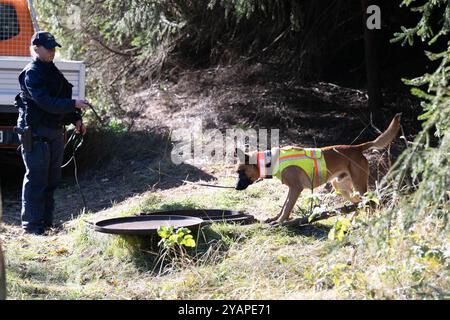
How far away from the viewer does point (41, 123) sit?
8242 millimetres

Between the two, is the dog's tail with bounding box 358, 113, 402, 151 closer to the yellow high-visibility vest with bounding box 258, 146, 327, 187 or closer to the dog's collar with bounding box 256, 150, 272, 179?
the yellow high-visibility vest with bounding box 258, 146, 327, 187

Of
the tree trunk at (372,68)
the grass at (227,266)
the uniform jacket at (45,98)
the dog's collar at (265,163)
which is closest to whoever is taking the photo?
the grass at (227,266)

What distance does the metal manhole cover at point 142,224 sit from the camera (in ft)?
21.8

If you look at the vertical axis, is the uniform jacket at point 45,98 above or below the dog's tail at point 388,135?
above

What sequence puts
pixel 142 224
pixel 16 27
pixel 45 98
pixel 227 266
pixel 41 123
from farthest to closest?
pixel 16 27 < pixel 41 123 < pixel 45 98 < pixel 142 224 < pixel 227 266

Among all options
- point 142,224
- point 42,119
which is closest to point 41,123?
point 42,119

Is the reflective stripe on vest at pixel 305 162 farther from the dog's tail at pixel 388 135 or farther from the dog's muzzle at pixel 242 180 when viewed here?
the dog's tail at pixel 388 135

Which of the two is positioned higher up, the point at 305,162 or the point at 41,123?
the point at 41,123

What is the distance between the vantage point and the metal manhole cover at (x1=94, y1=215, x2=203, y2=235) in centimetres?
663

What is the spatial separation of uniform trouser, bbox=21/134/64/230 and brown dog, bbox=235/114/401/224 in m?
2.16

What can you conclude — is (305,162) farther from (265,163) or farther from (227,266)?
(227,266)

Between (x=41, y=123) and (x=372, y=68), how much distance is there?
4.70 meters

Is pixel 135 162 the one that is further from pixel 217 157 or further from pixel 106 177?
pixel 217 157

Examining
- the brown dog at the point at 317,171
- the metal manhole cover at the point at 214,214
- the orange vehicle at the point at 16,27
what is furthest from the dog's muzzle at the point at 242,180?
the orange vehicle at the point at 16,27
